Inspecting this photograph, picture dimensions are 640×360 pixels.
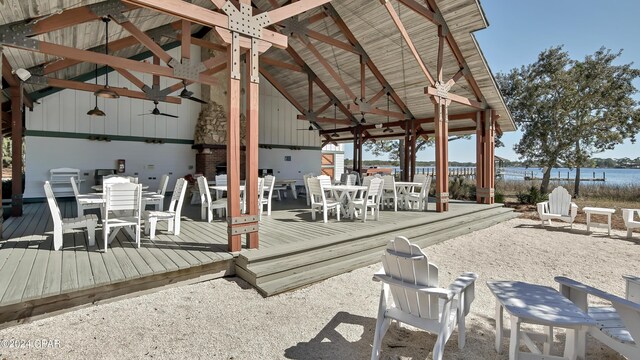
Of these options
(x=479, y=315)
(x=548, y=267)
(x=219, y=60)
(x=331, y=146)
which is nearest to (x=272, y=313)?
(x=479, y=315)

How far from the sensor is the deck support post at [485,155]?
959cm

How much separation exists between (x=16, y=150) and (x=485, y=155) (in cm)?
1163

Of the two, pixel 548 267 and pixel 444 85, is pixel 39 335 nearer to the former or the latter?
pixel 548 267

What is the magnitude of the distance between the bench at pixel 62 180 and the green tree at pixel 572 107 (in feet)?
58.3

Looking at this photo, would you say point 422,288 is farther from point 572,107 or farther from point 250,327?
point 572,107

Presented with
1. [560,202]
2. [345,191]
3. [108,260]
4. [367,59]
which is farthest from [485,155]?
[108,260]

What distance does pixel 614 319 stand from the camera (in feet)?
7.89

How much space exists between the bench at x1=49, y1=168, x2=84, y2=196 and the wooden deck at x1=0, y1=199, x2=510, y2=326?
3.62 m

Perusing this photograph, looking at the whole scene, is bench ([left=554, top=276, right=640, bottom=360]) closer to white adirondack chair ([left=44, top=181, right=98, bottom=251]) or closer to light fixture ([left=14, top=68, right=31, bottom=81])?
white adirondack chair ([left=44, top=181, right=98, bottom=251])

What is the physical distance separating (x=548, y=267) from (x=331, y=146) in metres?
13.0

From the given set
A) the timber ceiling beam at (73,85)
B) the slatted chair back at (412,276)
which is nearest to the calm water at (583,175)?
the slatted chair back at (412,276)

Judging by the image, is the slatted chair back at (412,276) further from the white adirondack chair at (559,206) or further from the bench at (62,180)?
the bench at (62,180)

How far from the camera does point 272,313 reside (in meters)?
3.21

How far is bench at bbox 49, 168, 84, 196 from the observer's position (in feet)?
29.7
